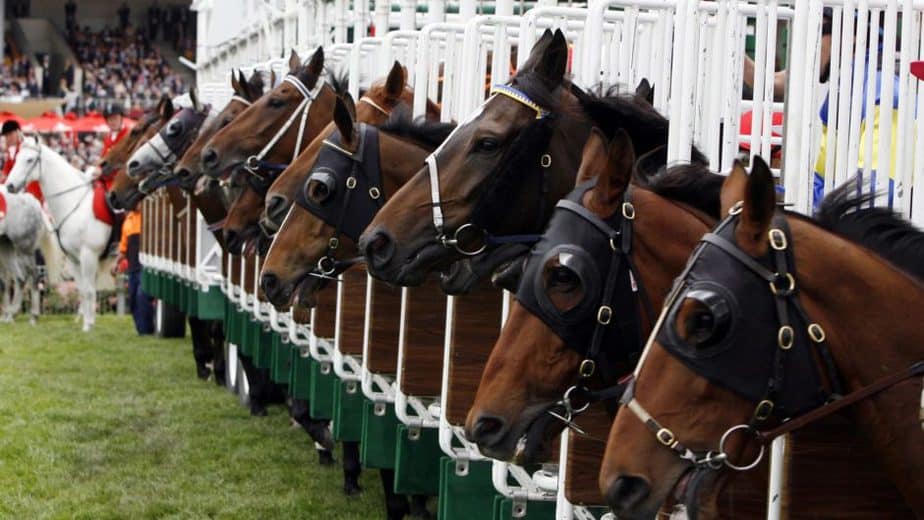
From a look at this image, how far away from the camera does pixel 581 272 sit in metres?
3.29

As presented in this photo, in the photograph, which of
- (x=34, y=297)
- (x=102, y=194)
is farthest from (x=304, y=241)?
(x=34, y=297)

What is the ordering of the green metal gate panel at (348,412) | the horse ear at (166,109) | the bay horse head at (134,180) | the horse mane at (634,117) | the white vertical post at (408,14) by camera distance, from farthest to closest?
the horse ear at (166,109)
the bay horse head at (134,180)
the white vertical post at (408,14)
the green metal gate panel at (348,412)
the horse mane at (634,117)

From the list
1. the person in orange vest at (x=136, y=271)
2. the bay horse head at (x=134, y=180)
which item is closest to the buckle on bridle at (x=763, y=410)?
the bay horse head at (x=134, y=180)

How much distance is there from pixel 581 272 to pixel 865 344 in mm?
638

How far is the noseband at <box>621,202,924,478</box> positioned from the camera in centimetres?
286

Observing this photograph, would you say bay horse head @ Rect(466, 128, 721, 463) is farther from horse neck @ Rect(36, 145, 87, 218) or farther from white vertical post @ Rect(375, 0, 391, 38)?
horse neck @ Rect(36, 145, 87, 218)

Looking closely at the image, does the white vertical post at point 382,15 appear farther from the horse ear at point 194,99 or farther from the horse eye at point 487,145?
the horse ear at point 194,99

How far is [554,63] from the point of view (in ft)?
13.6

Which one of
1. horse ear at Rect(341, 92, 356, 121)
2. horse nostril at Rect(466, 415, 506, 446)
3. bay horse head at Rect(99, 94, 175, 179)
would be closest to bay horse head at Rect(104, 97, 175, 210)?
bay horse head at Rect(99, 94, 175, 179)

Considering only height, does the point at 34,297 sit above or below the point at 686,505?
below

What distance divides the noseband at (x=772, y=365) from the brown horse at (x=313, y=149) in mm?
3136

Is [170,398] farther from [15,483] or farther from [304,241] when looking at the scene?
[304,241]

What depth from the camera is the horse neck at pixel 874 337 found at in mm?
2885

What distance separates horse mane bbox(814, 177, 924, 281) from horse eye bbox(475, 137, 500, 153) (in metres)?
1.23
